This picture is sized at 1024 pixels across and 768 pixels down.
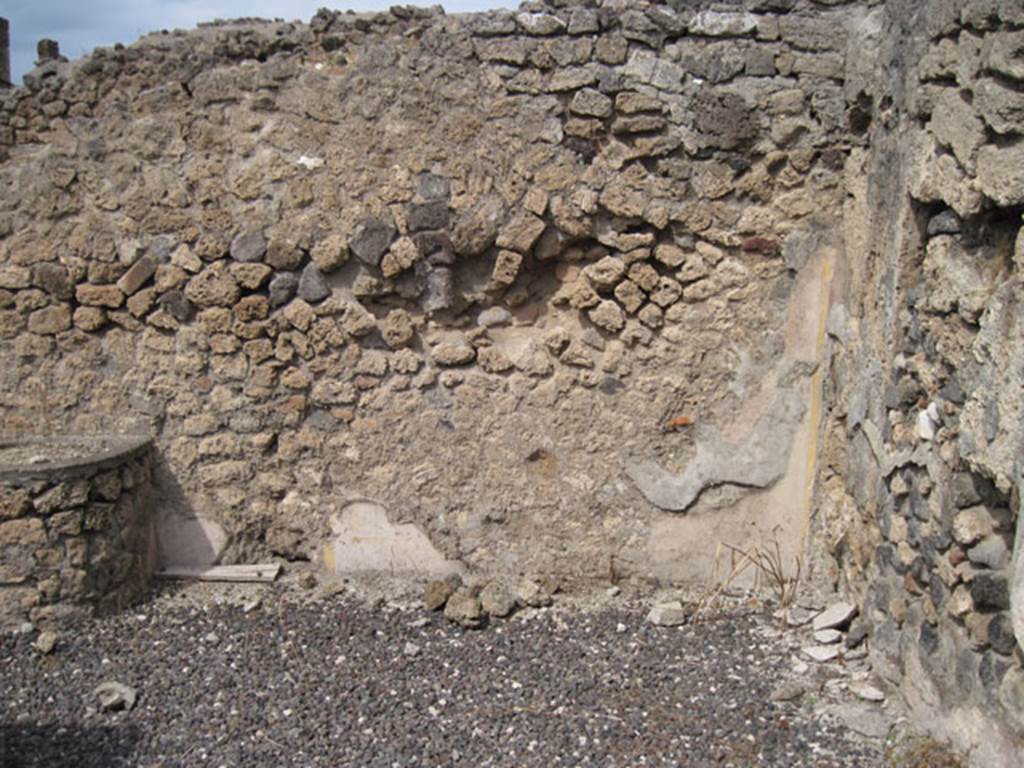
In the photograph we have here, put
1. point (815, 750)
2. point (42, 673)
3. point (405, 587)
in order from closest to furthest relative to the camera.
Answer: point (815, 750), point (42, 673), point (405, 587)

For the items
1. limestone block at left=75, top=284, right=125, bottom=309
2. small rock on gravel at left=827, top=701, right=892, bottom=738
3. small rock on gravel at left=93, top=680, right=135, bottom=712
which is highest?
limestone block at left=75, top=284, right=125, bottom=309

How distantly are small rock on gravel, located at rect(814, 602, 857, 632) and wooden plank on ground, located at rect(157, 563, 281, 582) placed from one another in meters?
2.21

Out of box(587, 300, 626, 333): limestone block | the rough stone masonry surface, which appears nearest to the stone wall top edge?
the rough stone masonry surface

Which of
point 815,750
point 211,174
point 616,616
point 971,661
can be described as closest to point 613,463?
point 616,616

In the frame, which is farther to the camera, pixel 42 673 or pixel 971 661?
pixel 42 673

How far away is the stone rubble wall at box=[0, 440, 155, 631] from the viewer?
3.62 m

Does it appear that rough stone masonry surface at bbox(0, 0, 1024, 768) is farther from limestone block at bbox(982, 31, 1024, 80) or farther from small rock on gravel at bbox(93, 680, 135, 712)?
limestone block at bbox(982, 31, 1024, 80)

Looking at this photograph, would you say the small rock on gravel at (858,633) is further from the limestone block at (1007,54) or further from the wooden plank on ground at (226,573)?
the wooden plank on ground at (226,573)

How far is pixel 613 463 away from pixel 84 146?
2.51 m

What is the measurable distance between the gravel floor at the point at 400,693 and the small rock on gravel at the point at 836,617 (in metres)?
0.19

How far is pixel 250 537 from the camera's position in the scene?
4168 millimetres

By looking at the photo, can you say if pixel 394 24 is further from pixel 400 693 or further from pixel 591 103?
pixel 400 693

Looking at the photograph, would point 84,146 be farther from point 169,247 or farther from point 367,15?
point 367,15

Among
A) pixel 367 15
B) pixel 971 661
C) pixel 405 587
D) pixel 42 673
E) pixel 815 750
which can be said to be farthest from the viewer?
pixel 405 587
